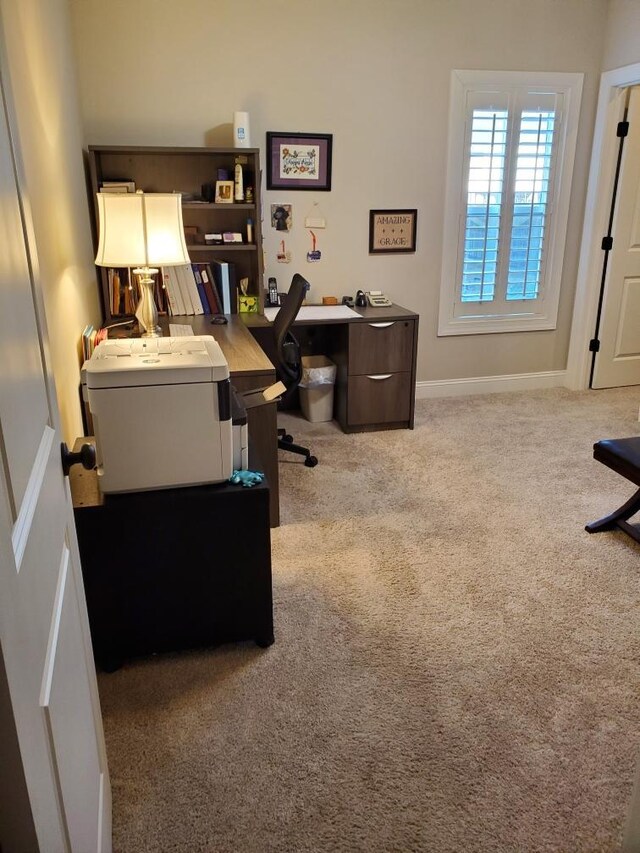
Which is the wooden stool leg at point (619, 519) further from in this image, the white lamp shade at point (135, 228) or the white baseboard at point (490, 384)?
the white lamp shade at point (135, 228)

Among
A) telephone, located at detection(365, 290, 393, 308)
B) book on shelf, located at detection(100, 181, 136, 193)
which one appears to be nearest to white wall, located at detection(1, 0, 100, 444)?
book on shelf, located at detection(100, 181, 136, 193)

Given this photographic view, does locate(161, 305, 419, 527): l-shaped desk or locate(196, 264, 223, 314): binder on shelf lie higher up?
locate(196, 264, 223, 314): binder on shelf

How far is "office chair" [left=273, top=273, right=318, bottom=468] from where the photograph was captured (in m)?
3.22

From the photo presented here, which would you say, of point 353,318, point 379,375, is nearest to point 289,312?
point 353,318

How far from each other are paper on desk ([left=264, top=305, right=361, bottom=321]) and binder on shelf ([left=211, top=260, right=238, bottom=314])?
21 centimetres

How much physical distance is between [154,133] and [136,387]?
97.7 inches

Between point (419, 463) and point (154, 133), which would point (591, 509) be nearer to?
point (419, 463)

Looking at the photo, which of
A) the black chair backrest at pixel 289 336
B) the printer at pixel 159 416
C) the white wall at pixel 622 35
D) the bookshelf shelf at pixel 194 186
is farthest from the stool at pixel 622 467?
the white wall at pixel 622 35

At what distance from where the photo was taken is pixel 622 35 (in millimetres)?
4105

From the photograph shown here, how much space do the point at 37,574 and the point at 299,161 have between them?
360 cm

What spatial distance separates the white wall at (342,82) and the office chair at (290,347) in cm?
93

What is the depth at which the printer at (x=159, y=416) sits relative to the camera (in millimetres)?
1804

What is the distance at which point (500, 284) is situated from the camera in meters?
4.57

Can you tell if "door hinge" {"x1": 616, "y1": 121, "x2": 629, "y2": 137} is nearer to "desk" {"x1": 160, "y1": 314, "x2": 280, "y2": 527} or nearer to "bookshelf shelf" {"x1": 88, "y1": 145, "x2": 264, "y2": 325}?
"bookshelf shelf" {"x1": 88, "y1": 145, "x2": 264, "y2": 325}
